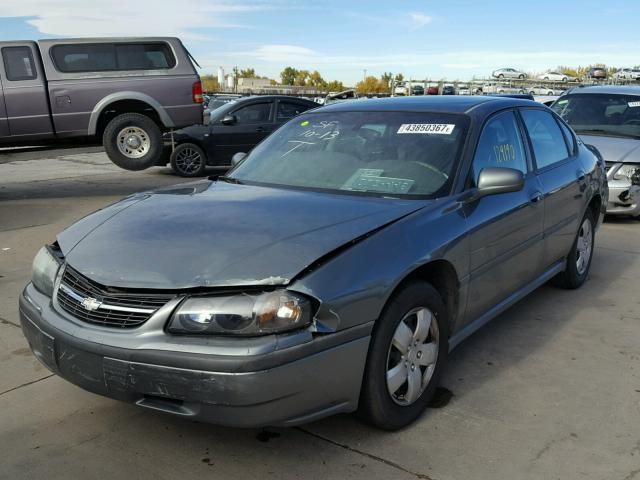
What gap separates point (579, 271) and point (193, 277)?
3905mm

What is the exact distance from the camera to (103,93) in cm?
950

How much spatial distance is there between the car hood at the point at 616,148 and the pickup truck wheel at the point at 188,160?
277 inches

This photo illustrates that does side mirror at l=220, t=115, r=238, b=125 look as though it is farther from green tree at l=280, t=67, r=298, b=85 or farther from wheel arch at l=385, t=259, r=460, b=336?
green tree at l=280, t=67, r=298, b=85

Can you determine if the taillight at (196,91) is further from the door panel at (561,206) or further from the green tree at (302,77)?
the green tree at (302,77)

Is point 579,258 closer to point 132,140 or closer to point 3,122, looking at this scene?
point 132,140

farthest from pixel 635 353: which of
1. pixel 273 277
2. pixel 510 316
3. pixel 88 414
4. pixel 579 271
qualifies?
pixel 88 414

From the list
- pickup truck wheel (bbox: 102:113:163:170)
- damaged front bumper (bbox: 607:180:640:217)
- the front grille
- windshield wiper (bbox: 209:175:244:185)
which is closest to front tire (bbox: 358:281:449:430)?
the front grille

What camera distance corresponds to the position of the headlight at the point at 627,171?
815cm

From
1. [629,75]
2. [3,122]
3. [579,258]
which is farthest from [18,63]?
[629,75]

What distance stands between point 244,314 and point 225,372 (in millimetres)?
229

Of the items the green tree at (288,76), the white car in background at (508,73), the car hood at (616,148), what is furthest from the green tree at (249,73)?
the car hood at (616,148)

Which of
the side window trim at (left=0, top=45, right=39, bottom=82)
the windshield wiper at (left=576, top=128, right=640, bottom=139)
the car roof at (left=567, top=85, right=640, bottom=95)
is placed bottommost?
the windshield wiper at (left=576, top=128, right=640, bottom=139)

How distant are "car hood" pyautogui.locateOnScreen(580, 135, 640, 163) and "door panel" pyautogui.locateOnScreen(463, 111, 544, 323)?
4.46m

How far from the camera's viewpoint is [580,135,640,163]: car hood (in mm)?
8180
